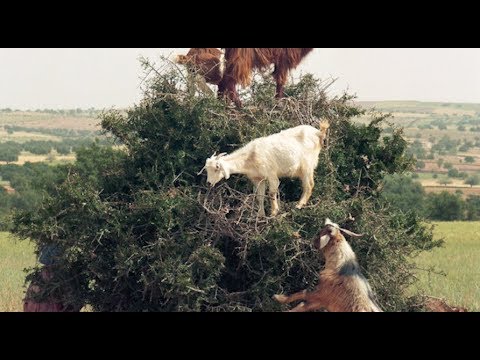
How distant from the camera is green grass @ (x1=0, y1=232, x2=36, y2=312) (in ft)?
55.2

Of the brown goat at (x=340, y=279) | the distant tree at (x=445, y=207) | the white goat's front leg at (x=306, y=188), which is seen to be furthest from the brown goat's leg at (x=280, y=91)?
the distant tree at (x=445, y=207)

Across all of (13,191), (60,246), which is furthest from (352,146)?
(13,191)

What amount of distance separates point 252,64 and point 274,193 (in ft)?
9.32

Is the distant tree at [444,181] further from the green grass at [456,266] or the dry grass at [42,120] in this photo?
the dry grass at [42,120]

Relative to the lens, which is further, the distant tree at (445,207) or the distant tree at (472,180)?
the distant tree at (472,180)

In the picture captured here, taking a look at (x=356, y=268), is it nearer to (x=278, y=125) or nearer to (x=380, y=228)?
(x=380, y=228)

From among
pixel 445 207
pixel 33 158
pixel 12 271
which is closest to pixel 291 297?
pixel 12 271

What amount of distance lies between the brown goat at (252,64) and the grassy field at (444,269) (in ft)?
12.5

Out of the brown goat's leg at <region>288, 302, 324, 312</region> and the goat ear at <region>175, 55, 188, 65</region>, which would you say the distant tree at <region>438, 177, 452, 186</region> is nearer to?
the goat ear at <region>175, 55, 188, 65</region>

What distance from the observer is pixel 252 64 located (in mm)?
13805

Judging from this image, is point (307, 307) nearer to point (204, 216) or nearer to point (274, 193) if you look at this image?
point (274, 193)

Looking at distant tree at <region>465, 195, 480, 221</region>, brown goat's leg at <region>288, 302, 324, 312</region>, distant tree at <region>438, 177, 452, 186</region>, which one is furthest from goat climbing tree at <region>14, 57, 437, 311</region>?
distant tree at <region>438, 177, 452, 186</region>

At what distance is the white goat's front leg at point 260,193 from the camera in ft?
38.6

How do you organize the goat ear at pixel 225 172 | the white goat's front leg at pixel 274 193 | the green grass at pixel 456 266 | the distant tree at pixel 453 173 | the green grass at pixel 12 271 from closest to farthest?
the goat ear at pixel 225 172 → the white goat's front leg at pixel 274 193 → the green grass at pixel 12 271 → the green grass at pixel 456 266 → the distant tree at pixel 453 173
